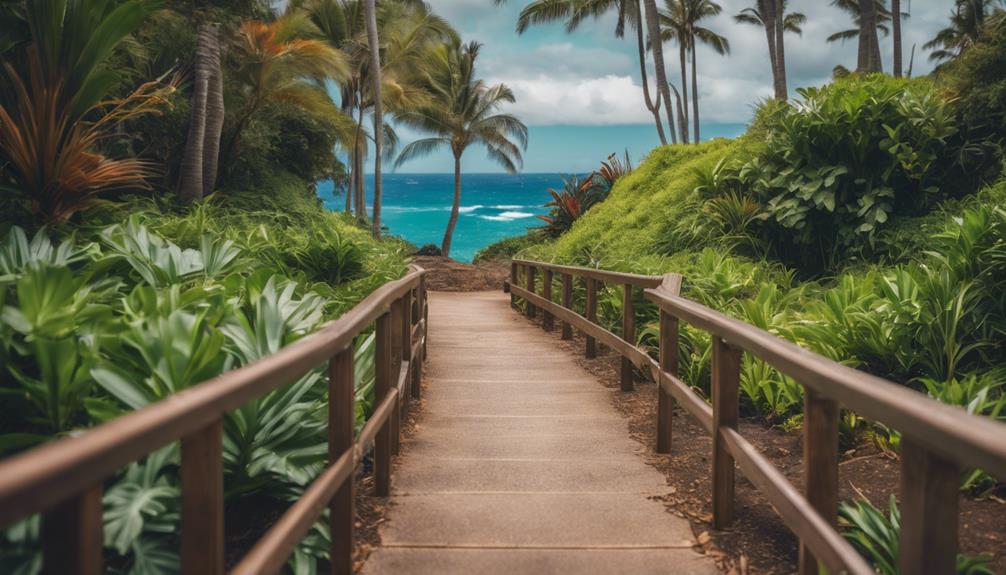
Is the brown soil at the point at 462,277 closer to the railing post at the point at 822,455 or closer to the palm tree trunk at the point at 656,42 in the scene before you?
the palm tree trunk at the point at 656,42

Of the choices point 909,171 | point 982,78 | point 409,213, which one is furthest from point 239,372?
point 409,213

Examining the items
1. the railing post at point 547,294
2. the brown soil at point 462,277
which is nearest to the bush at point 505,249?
the brown soil at point 462,277

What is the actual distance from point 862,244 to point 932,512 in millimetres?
5951

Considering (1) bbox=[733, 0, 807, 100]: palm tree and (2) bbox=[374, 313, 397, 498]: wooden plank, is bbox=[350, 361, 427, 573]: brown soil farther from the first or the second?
(1) bbox=[733, 0, 807, 100]: palm tree

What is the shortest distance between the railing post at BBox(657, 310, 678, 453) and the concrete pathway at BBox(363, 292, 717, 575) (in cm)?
18

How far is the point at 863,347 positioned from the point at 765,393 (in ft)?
1.90

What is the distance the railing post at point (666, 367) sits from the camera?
3717 millimetres

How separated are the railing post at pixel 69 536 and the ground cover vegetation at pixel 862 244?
2220mm

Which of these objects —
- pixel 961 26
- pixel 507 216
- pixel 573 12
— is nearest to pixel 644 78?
pixel 573 12

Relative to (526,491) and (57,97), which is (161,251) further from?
(526,491)

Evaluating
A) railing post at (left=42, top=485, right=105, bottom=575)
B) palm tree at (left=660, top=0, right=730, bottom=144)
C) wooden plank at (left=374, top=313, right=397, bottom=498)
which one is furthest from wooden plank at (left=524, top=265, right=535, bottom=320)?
palm tree at (left=660, top=0, right=730, bottom=144)

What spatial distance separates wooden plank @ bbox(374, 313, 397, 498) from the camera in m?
3.07

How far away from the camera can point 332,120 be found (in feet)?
42.1

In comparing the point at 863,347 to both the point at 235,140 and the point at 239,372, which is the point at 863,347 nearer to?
the point at 239,372
